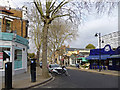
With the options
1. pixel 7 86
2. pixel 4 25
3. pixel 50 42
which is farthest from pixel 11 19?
pixel 50 42

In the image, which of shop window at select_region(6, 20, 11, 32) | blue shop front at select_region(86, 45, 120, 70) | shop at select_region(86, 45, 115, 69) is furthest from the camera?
shop at select_region(86, 45, 115, 69)

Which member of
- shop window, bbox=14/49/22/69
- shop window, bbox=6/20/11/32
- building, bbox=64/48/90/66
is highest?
shop window, bbox=6/20/11/32

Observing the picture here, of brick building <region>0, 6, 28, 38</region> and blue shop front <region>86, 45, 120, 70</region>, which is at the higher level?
brick building <region>0, 6, 28, 38</region>

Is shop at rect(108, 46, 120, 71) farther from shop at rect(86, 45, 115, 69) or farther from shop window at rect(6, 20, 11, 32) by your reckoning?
shop window at rect(6, 20, 11, 32)

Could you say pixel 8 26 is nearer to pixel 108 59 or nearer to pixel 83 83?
pixel 83 83

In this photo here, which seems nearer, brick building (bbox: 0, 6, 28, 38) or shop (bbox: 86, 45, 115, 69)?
brick building (bbox: 0, 6, 28, 38)

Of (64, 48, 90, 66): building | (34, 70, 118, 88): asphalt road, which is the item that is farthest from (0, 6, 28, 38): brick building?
(64, 48, 90, 66): building

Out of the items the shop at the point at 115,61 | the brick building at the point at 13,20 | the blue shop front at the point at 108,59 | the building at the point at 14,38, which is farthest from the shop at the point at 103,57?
the brick building at the point at 13,20

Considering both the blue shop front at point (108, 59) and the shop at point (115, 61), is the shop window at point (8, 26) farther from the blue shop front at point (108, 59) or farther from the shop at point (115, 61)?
the shop at point (115, 61)

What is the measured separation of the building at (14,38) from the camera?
1526 cm

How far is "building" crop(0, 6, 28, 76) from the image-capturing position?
50.1 ft

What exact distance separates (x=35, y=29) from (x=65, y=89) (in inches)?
896

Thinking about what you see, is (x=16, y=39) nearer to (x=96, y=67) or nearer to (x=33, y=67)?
(x=33, y=67)

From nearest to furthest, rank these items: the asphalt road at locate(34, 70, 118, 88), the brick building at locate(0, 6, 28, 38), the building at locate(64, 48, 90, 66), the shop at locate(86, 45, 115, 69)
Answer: the asphalt road at locate(34, 70, 118, 88)
the brick building at locate(0, 6, 28, 38)
the shop at locate(86, 45, 115, 69)
the building at locate(64, 48, 90, 66)
